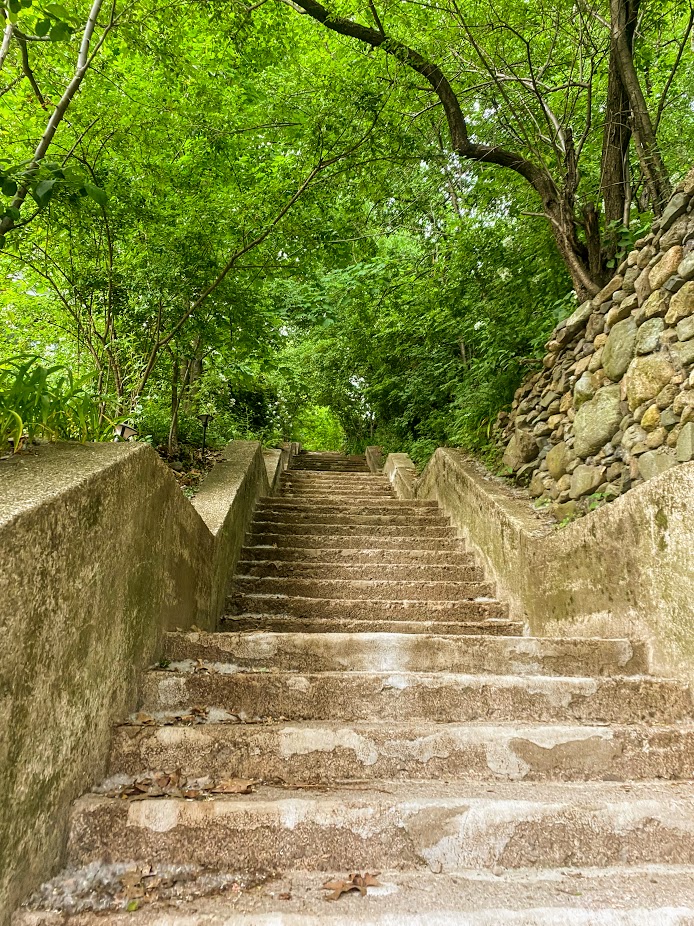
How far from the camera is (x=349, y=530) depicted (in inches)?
181

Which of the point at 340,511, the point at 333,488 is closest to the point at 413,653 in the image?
the point at 340,511

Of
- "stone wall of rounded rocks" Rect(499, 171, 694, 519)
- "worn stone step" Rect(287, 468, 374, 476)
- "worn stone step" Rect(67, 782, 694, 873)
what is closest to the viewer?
"worn stone step" Rect(67, 782, 694, 873)

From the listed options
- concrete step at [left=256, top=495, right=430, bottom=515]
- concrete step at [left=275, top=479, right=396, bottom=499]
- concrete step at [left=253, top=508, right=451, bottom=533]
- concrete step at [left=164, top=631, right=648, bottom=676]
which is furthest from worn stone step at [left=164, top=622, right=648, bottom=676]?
concrete step at [left=275, top=479, right=396, bottom=499]

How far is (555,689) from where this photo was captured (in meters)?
2.06

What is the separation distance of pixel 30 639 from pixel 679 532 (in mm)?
2327

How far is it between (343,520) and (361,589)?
1.34 m

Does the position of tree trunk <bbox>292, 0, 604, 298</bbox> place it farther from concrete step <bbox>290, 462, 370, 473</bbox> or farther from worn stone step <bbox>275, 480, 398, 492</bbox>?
concrete step <bbox>290, 462, 370, 473</bbox>

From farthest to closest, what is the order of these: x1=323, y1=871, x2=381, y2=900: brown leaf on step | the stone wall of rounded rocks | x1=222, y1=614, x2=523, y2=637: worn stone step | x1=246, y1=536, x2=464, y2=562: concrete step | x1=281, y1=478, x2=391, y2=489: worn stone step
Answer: x1=281, y1=478, x2=391, y2=489: worn stone step < x1=246, y1=536, x2=464, y2=562: concrete step < x1=222, y1=614, x2=523, y2=637: worn stone step < the stone wall of rounded rocks < x1=323, y1=871, x2=381, y2=900: brown leaf on step

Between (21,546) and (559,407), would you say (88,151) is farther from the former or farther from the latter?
(559,407)

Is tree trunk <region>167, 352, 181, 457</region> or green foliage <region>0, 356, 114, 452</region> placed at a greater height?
tree trunk <region>167, 352, 181, 457</region>

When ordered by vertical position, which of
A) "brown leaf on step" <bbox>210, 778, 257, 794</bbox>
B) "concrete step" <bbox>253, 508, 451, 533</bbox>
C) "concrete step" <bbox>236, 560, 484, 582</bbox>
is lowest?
"brown leaf on step" <bbox>210, 778, 257, 794</bbox>

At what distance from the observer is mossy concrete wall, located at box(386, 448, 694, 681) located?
2.10m

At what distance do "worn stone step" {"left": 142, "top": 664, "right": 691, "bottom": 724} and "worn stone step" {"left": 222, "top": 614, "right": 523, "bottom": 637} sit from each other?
35.6 inches

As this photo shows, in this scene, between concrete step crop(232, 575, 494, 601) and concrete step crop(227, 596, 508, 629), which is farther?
concrete step crop(232, 575, 494, 601)
